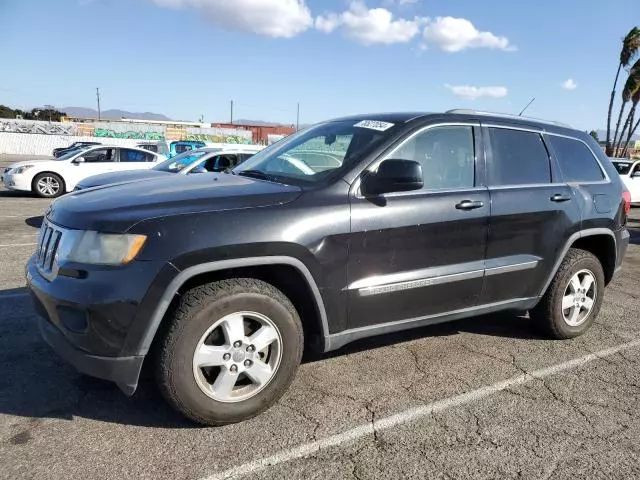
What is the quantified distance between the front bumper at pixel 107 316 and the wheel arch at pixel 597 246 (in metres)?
3.07

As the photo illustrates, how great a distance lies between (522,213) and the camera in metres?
3.94

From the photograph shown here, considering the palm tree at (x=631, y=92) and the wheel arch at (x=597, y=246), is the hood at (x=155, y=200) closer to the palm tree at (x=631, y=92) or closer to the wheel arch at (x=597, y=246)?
the wheel arch at (x=597, y=246)

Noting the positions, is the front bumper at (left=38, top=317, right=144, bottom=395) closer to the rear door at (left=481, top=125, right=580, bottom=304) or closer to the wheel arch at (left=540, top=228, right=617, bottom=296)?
the rear door at (left=481, top=125, right=580, bottom=304)

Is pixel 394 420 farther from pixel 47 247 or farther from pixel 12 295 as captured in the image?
pixel 12 295

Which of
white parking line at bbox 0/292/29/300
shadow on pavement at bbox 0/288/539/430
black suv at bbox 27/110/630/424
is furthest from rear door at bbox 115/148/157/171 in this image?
black suv at bbox 27/110/630/424

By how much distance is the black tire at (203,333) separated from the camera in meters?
2.77

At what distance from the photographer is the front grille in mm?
2934

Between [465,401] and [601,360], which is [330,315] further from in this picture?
[601,360]

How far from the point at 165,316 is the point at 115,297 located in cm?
30

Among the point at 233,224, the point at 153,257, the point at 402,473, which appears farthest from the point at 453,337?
the point at 153,257

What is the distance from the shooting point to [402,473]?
2.62 metres

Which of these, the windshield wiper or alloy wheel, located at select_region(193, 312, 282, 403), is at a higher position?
the windshield wiper

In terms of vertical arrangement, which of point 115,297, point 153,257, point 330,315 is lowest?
point 330,315

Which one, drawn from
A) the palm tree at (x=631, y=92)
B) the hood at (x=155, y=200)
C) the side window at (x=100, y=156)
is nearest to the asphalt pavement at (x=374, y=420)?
the hood at (x=155, y=200)
